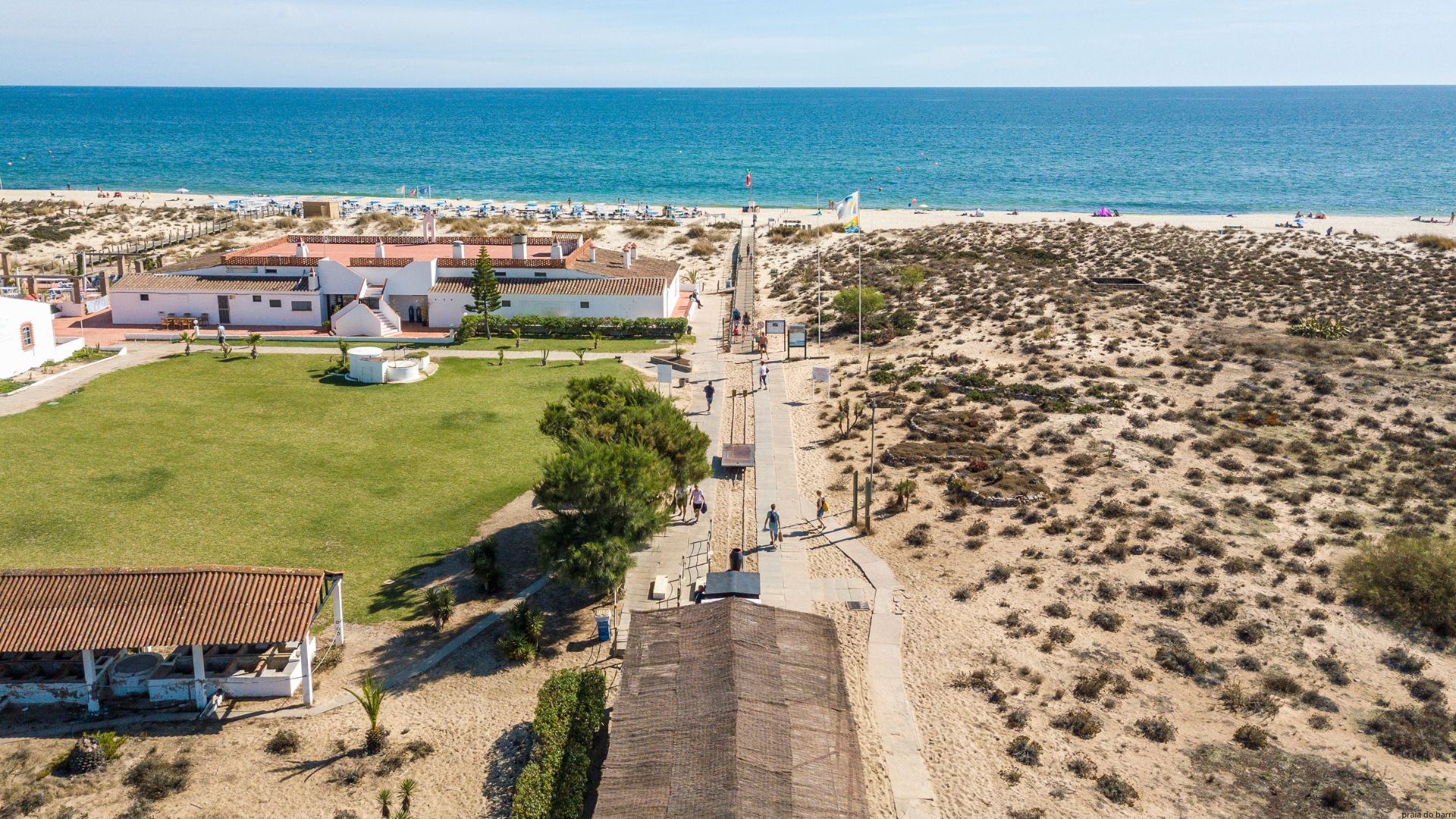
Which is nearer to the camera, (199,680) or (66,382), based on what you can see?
(199,680)

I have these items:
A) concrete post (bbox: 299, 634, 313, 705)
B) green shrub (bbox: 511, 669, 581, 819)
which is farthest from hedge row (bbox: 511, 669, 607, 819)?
concrete post (bbox: 299, 634, 313, 705)

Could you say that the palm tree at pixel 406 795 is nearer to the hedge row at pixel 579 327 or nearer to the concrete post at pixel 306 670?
the concrete post at pixel 306 670

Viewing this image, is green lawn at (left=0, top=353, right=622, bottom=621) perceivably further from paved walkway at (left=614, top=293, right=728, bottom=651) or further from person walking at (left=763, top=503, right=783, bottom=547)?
person walking at (left=763, top=503, right=783, bottom=547)

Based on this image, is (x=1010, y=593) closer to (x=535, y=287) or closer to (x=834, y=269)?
(x=535, y=287)

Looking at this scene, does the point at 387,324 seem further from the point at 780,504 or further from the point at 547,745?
the point at 547,745

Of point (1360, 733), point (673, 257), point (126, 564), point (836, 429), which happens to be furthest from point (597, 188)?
point (1360, 733)

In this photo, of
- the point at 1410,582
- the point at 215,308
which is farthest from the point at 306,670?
the point at 215,308

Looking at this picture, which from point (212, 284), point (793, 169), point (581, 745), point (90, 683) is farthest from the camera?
point (793, 169)
